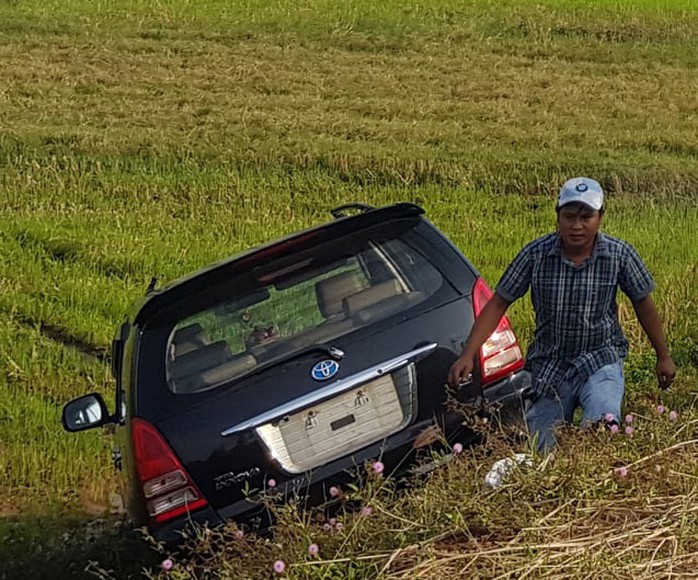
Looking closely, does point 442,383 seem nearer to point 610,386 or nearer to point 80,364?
point 610,386

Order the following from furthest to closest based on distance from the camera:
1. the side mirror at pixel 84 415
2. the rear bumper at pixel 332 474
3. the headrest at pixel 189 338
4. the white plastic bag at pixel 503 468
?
the side mirror at pixel 84 415, the headrest at pixel 189 338, the rear bumper at pixel 332 474, the white plastic bag at pixel 503 468

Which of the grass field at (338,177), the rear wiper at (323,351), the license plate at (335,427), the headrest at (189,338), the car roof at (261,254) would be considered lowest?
the grass field at (338,177)

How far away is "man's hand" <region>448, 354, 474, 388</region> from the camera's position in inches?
180

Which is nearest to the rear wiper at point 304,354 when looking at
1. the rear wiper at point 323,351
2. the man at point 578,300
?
the rear wiper at point 323,351

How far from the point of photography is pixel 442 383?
15.1ft

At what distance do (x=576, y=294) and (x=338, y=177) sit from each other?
38.2 feet

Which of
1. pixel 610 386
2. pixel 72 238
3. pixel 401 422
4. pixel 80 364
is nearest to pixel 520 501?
pixel 401 422

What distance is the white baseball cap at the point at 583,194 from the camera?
4.84 meters

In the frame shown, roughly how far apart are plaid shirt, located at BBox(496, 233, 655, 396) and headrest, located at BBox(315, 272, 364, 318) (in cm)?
61

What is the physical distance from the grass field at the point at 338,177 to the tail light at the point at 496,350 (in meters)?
0.75

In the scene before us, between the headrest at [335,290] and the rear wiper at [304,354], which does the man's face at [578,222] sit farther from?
the rear wiper at [304,354]

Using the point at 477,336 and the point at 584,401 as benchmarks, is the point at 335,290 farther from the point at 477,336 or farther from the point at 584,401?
the point at 584,401

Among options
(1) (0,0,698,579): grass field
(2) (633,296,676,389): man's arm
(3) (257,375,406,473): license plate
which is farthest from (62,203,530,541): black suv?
(1) (0,0,698,579): grass field

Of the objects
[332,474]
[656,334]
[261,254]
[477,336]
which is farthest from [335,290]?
[656,334]
